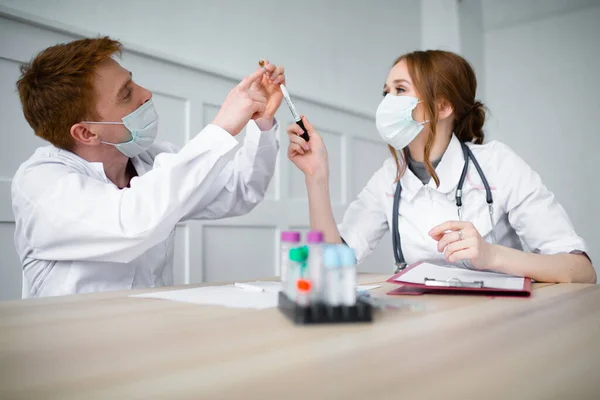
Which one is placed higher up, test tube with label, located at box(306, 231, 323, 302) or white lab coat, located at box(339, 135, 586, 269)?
white lab coat, located at box(339, 135, 586, 269)

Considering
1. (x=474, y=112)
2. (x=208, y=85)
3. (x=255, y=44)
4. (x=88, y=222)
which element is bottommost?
(x=88, y=222)

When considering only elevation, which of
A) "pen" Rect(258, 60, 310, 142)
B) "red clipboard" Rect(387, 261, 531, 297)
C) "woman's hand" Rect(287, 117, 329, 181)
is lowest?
"red clipboard" Rect(387, 261, 531, 297)

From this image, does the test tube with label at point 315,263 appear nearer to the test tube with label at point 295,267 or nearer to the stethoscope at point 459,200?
the test tube with label at point 295,267

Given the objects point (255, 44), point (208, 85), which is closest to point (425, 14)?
point (255, 44)

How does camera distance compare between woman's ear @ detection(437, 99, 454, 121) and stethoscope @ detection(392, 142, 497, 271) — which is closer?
stethoscope @ detection(392, 142, 497, 271)

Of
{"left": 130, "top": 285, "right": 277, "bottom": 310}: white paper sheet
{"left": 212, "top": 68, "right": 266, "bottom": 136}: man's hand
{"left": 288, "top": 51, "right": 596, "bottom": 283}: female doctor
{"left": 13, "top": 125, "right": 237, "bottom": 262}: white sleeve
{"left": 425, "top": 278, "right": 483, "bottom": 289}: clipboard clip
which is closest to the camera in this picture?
{"left": 130, "top": 285, "right": 277, "bottom": 310}: white paper sheet

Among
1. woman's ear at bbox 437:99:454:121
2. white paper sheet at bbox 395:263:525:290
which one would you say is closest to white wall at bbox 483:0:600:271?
woman's ear at bbox 437:99:454:121

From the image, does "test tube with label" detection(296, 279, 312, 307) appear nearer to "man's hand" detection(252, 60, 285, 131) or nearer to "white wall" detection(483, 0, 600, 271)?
"man's hand" detection(252, 60, 285, 131)

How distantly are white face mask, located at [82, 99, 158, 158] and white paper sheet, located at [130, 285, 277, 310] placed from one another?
23.0 inches

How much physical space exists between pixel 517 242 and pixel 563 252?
304mm

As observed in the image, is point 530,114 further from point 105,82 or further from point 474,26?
point 105,82

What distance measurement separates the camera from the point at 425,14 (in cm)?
363

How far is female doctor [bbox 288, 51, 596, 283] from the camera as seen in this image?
1.28m

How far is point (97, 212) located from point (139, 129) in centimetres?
42
